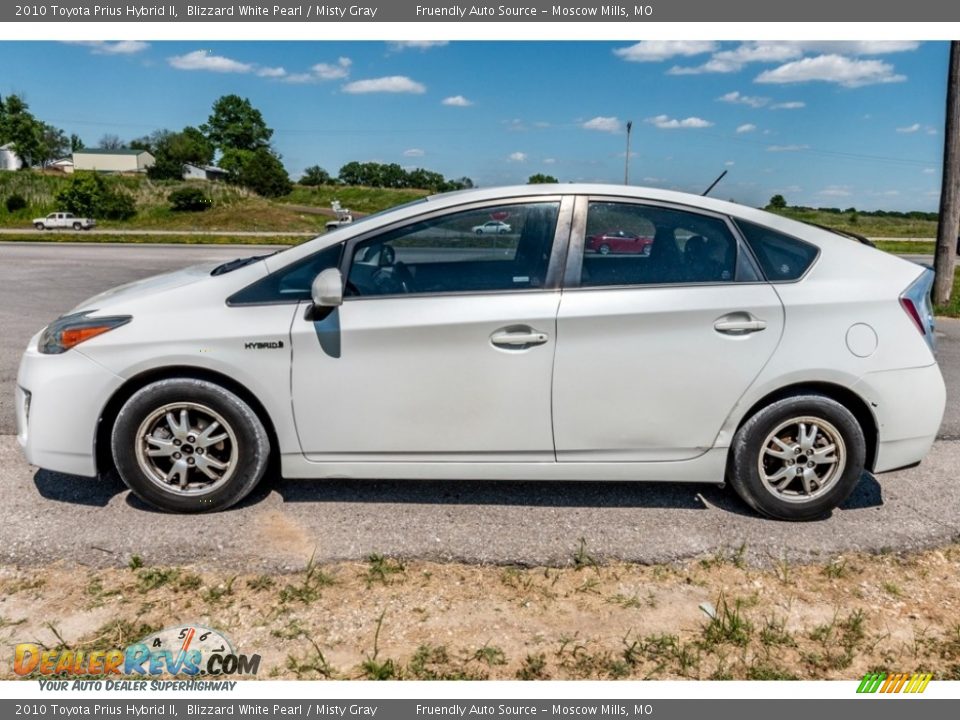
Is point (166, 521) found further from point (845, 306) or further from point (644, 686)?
point (845, 306)

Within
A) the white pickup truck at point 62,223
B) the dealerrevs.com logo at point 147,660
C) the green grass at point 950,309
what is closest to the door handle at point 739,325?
the dealerrevs.com logo at point 147,660

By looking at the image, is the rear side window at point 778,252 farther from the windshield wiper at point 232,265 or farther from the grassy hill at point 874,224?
the grassy hill at point 874,224

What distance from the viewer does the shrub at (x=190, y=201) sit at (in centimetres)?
4850

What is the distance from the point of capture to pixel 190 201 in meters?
48.8

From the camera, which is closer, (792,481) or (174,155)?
(792,481)

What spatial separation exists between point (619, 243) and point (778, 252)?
85 cm

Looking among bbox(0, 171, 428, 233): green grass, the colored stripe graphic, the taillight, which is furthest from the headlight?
bbox(0, 171, 428, 233): green grass

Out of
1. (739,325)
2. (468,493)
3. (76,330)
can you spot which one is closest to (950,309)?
(739,325)

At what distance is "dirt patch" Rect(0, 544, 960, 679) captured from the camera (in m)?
2.79

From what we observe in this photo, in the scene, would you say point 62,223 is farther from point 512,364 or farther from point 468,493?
point 512,364

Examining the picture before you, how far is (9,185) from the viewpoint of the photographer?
49.2 metres

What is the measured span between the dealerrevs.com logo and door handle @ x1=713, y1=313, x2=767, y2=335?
2596mm

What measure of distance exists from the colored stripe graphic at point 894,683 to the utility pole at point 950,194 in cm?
1000

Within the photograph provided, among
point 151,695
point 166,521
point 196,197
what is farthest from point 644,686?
point 196,197
